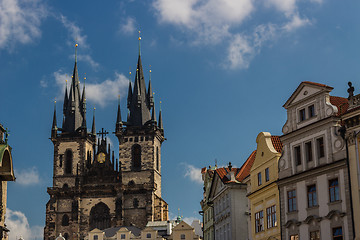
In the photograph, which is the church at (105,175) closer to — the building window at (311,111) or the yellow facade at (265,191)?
the yellow facade at (265,191)

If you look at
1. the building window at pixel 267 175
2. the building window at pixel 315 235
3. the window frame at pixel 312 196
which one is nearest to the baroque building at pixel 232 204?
the building window at pixel 267 175

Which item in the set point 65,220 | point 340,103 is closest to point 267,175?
point 340,103

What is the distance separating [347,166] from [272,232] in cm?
838

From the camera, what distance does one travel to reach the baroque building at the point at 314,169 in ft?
105

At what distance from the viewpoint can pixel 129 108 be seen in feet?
374

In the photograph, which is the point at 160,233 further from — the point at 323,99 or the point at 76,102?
the point at 323,99

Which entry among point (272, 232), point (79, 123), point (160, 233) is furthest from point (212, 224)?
point (79, 123)

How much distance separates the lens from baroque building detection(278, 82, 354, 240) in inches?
1260

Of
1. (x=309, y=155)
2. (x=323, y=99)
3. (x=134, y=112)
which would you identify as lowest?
(x=309, y=155)

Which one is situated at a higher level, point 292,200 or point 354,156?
point 354,156

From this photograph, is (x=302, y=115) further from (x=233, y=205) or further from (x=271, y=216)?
(x=233, y=205)

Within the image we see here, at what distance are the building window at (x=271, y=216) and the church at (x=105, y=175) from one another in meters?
65.4

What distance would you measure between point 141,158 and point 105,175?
6.60m

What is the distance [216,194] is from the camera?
5359 centimetres
